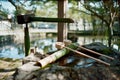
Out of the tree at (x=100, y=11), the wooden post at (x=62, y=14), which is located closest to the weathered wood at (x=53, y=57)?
the wooden post at (x=62, y=14)

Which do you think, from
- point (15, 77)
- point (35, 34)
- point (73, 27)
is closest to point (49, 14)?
point (35, 34)

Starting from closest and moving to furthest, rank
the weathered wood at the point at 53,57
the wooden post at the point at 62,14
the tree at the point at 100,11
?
the weathered wood at the point at 53,57 → the wooden post at the point at 62,14 → the tree at the point at 100,11

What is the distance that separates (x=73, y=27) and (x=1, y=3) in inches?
999

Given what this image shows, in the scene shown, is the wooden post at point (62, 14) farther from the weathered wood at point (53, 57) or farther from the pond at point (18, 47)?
the weathered wood at point (53, 57)

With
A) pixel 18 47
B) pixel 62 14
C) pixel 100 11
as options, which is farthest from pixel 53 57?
pixel 18 47

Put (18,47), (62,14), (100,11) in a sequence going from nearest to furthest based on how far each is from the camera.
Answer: (62,14) < (100,11) < (18,47)

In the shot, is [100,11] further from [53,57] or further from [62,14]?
[53,57]

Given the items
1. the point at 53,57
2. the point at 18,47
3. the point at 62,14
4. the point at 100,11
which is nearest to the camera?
the point at 53,57

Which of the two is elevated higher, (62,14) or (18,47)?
(62,14)

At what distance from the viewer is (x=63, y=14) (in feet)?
24.4

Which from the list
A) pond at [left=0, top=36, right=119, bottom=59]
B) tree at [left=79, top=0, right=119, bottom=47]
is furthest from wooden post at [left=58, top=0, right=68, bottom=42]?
tree at [left=79, top=0, right=119, bottom=47]

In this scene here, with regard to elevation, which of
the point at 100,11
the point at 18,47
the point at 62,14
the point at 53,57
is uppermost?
the point at 100,11

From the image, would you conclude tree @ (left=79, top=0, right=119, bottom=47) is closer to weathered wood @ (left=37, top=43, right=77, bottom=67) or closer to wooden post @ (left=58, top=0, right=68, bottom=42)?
wooden post @ (left=58, top=0, right=68, bottom=42)

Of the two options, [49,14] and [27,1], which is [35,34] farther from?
[27,1]
